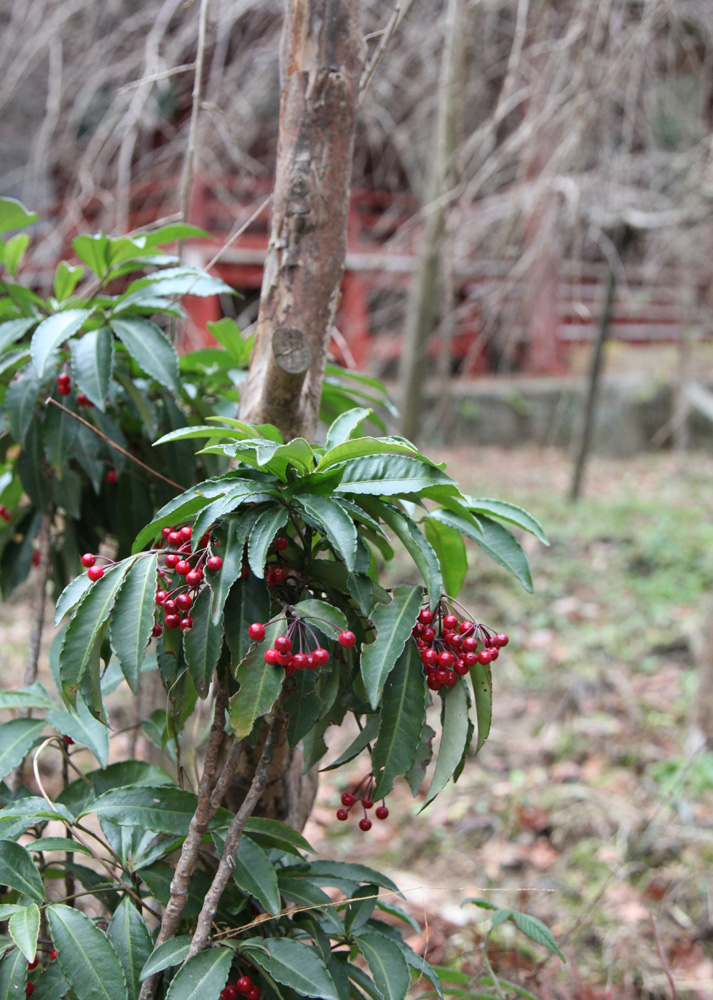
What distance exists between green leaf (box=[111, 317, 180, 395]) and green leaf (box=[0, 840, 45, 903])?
730mm

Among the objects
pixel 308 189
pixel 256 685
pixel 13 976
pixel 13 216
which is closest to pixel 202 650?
pixel 256 685

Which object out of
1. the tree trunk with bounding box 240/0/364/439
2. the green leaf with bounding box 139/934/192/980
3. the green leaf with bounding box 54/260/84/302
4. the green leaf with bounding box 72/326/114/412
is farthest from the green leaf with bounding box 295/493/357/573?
the green leaf with bounding box 54/260/84/302

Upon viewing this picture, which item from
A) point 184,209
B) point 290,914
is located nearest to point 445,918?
point 290,914

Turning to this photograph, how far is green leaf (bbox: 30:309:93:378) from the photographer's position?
1.21 meters

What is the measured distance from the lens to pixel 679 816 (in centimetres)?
269

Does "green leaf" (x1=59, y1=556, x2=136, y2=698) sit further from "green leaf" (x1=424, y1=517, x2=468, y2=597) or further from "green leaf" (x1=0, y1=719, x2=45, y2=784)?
"green leaf" (x1=424, y1=517, x2=468, y2=597)

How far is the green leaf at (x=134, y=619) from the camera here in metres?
0.96

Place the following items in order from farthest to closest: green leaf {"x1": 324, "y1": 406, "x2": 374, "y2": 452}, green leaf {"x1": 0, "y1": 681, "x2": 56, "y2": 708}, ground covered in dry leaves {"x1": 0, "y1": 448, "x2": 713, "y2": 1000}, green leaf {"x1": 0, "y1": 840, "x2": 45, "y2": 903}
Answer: ground covered in dry leaves {"x1": 0, "y1": 448, "x2": 713, "y2": 1000} < green leaf {"x1": 0, "y1": 681, "x2": 56, "y2": 708} < green leaf {"x1": 324, "y1": 406, "x2": 374, "y2": 452} < green leaf {"x1": 0, "y1": 840, "x2": 45, "y2": 903}

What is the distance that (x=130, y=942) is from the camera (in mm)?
1071

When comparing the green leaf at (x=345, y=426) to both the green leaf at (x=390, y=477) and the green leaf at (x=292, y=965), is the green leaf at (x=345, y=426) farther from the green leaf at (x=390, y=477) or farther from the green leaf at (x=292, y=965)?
the green leaf at (x=292, y=965)

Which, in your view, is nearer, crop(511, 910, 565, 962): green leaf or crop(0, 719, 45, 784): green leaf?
crop(0, 719, 45, 784): green leaf

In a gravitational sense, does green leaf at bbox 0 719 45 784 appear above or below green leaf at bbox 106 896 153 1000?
above

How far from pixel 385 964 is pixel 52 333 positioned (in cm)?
109

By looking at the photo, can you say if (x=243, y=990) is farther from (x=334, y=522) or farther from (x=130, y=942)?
(x=334, y=522)
